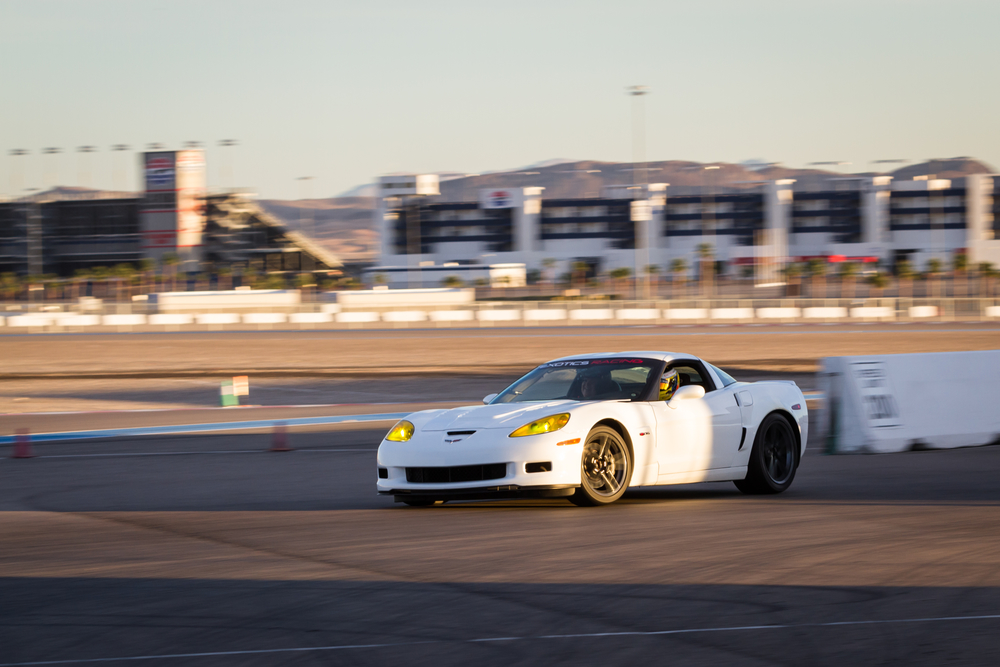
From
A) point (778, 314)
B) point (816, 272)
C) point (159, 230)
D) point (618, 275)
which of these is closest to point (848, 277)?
point (816, 272)

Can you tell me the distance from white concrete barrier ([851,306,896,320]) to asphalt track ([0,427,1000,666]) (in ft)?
173

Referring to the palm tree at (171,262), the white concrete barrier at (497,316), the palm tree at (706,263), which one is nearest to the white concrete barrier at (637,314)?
the white concrete barrier at (497,316)

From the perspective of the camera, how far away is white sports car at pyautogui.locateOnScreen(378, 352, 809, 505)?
8.80m

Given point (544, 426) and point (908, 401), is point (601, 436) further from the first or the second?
point (908, 401)

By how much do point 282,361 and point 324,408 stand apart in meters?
15.9

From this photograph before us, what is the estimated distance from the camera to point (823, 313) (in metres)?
63.1

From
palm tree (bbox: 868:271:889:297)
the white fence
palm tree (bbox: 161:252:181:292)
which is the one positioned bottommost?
the white fence

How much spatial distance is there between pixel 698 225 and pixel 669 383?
143 meters

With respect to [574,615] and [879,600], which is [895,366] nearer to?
[879,600]

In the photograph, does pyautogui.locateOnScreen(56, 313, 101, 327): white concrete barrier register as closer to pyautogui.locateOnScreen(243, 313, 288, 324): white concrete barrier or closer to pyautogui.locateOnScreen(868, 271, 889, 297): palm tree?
pyautogui.locateOnScreen(243, 313, 288, 324): white concrete barrier

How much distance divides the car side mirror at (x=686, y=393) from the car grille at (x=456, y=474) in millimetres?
1775

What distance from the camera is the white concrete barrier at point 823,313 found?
62.0m

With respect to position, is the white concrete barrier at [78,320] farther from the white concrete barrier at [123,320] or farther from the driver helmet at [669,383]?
the driver helmet at [669,383]

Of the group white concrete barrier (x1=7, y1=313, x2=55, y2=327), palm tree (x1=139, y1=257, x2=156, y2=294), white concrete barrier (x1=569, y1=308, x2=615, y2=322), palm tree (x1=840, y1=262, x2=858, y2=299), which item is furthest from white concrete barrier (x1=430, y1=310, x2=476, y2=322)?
palm tree (x1=139, y1=257, x2=156, y2=294)
